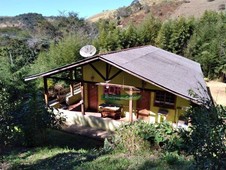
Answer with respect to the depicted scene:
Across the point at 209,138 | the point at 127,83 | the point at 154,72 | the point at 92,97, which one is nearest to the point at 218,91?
the point at 127,83

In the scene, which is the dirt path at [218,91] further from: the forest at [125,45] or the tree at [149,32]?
the tree at [149,32]

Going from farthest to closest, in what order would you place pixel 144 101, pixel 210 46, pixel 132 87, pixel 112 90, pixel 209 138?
1. pixel 210 46
2. pixel 112 90
3. pixel 144 101
4. pixel 132 87
5. pixel 209 138

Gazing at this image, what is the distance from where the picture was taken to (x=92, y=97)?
14648mm

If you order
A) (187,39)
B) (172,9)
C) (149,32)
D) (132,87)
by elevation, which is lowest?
(132,87)

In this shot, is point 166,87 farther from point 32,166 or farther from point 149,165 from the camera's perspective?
point 32,166

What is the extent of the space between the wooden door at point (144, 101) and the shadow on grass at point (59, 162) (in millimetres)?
6376

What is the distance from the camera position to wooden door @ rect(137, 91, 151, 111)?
13367 mm

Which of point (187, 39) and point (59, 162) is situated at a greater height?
point (187, 39)

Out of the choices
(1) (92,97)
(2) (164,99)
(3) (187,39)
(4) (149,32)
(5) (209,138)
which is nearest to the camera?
(5) (209,138)

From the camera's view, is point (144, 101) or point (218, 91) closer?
point (144, 101)

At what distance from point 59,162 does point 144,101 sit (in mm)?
7369

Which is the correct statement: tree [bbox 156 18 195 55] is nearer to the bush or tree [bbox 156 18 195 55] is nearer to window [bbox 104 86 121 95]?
window [bbox 104 86 121 95]

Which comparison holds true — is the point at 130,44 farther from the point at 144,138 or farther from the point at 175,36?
the point at 144,138

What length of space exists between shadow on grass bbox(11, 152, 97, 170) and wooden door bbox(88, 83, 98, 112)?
22.7 feet
